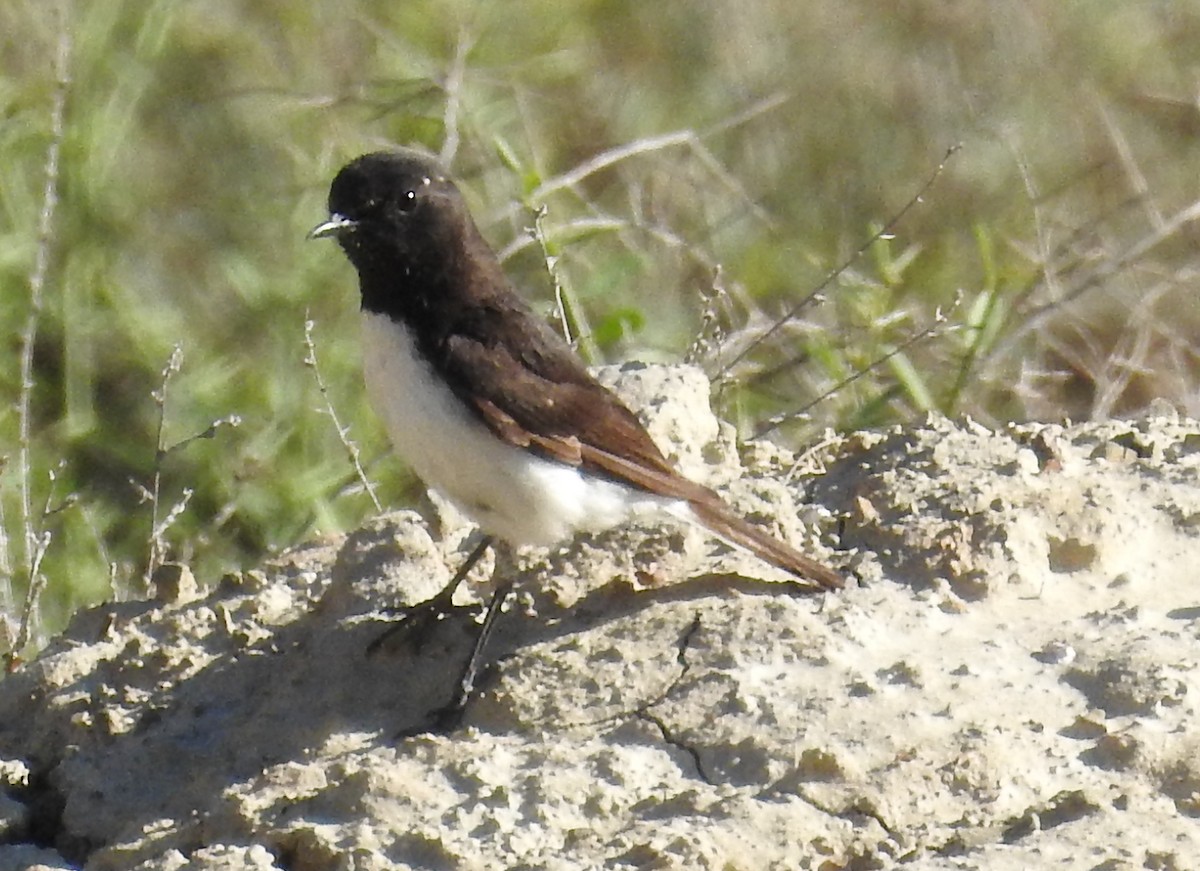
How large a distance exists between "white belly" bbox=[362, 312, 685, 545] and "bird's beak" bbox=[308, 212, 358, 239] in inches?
11.8

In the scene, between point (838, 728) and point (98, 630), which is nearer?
point (838, 728)

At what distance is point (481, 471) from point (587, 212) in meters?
4.42

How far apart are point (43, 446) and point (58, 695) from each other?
3.36 metres

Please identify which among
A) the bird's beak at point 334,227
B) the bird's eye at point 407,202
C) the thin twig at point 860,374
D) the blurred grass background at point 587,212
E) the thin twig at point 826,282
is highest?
the blurred grass background at point 587,212

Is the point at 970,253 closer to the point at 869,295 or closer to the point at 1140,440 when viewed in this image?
the point at 869,295

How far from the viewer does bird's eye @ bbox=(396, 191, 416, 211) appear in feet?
18.3

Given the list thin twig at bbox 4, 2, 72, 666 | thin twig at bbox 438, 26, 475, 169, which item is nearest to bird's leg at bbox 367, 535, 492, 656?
thin twig at bbox 4, 2, 72, 666

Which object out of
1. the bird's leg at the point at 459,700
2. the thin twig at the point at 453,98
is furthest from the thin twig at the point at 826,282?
the bird's leg at the point at 459,700

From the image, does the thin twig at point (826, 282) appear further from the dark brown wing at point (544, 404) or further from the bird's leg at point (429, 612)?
the bird's leg at point (429, 612)

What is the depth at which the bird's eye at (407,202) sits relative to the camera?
559cm

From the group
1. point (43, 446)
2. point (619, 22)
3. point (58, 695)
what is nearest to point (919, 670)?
point (58, 695)

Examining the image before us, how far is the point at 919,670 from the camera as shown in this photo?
4637 mm

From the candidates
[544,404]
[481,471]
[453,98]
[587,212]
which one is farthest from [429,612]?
[587,212]

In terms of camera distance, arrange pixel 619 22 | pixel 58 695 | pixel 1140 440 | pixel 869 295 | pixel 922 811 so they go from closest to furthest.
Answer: pixel 922 811 < pixel 58 695 < pixel 1140 440 < pixel 869 295 < pixel 619 22
